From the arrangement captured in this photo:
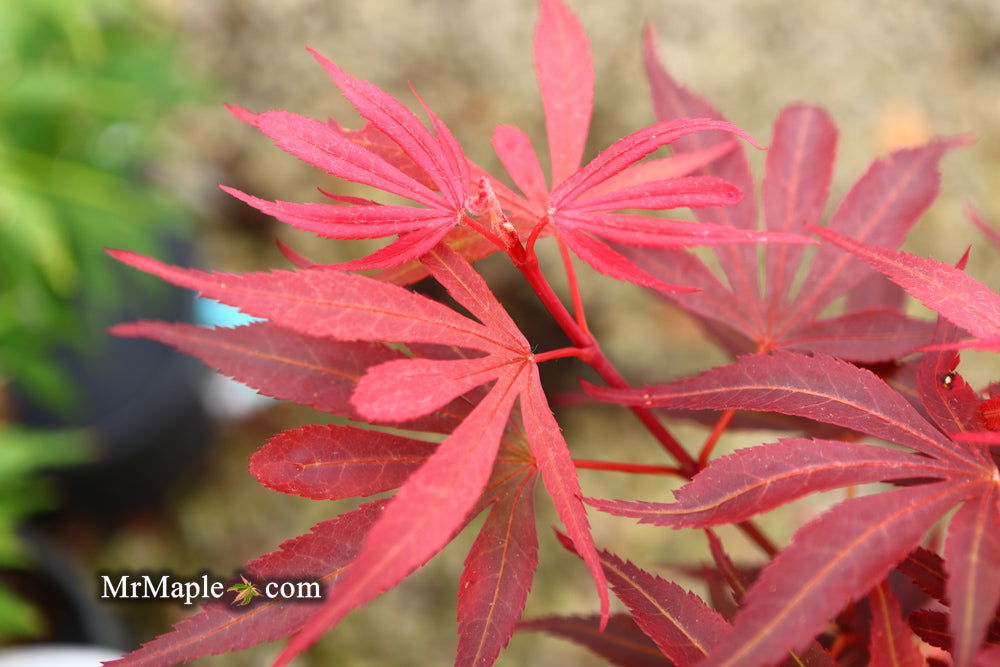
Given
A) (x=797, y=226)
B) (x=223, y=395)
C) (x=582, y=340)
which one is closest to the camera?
(x=582, y=340)

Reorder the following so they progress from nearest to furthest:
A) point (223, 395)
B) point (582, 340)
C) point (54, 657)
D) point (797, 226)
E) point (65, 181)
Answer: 1. point (582, 340)
2. point (797, 226)
3. point (54, 657)
4. point (65, 181)
5. point (223, 395)

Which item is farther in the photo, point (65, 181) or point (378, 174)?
point (65, 181)

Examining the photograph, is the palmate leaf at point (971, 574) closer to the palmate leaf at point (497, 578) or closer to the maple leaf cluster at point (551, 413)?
the maple leaf cluster at point (551, 413)

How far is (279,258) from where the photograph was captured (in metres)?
1.84

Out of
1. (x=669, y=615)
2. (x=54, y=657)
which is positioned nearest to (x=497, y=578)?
(x=669, y=615)

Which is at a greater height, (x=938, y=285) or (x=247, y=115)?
(x=247, y=115)

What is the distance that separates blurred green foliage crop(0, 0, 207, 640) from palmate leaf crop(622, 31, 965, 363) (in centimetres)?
121

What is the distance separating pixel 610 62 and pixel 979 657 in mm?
1412

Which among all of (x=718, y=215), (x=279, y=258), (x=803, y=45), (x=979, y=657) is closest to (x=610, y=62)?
(x=803, y=45)

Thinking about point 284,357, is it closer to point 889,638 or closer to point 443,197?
point 443,197

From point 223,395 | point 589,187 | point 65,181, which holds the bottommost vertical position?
point 589,187

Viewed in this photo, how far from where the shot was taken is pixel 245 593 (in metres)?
0.36

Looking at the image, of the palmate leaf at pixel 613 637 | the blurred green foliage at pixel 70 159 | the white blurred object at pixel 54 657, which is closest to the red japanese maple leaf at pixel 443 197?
the palmate leaf at pixel 613 637

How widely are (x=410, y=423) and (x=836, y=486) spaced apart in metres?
0.21
